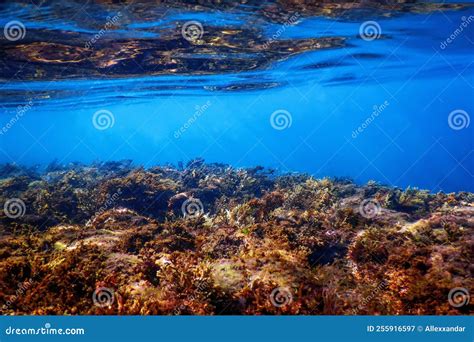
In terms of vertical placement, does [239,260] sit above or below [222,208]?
below

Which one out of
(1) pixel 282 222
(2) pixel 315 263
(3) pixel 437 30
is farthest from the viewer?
(3) pixel 437 30

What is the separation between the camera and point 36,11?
12.2 meters

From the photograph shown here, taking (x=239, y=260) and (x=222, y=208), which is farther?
(x=222, y=208)

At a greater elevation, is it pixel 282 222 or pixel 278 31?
pixel 278 31

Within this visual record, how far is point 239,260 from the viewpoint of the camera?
8.16m

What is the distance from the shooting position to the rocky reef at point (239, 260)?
6.96 m

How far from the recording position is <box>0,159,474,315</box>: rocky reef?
22.8 ft
